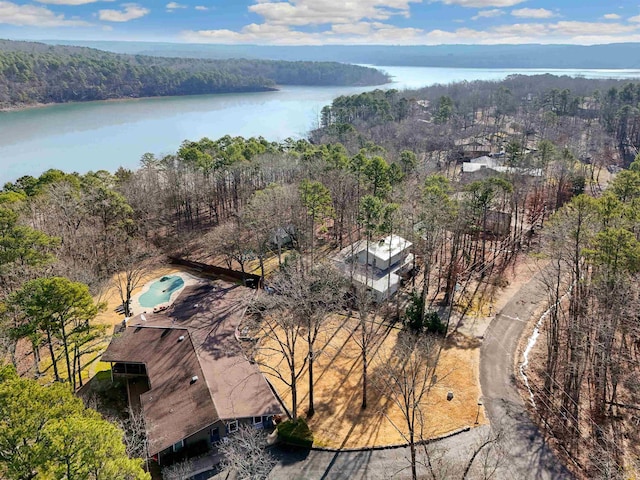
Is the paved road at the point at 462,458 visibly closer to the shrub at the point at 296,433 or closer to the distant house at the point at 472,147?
the shrub at the point at 296,433

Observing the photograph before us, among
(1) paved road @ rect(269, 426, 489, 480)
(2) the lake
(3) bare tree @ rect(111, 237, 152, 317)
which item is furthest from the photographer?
(2) the lake

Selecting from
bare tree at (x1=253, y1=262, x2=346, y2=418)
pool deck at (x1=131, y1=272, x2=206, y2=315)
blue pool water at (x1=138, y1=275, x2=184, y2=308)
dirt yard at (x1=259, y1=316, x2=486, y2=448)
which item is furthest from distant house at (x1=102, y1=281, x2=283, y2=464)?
blue pool water at (x1=138, y1=275, x2=184, y2=308)

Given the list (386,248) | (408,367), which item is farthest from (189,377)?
(386,248)

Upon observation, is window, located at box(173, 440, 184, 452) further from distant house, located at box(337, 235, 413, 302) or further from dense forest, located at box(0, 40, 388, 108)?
dense forest, located at box(0, 40, 388, 108)

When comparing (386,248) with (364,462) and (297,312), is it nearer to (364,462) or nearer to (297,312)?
(297,312)

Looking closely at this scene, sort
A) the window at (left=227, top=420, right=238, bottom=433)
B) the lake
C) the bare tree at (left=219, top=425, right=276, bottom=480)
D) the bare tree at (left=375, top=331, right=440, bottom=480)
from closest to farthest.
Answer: the bare tree at (left=219, top=425, right=276, bottom=480), the window at (left=227, top=420, right=238, bottom=433), the bare tree at (left=375, top=331, right=440, bottom=480), the lake
